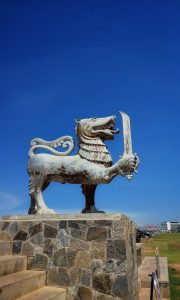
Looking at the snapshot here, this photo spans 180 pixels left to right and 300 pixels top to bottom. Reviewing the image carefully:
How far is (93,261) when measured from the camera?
5.66m

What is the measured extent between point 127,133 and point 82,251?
7.67 ft

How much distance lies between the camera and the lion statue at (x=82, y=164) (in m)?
6.32

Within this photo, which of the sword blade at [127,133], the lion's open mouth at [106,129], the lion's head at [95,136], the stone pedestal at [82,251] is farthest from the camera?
the lion's open mouth at [106,129]

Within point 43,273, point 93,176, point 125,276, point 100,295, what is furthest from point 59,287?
point 93,176

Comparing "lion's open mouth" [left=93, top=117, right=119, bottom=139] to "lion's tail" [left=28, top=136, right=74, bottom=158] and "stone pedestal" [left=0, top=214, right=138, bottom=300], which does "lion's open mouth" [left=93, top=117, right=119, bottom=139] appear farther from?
"stone pedestal" [left=0, top=214, right=138, bottom=300]

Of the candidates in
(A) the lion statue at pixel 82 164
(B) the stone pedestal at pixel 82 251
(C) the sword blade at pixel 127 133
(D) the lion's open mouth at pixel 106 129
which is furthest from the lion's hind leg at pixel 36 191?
(C) the sword blade at pixel 127 133

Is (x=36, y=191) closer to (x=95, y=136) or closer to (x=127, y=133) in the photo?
(x=95, y=136)

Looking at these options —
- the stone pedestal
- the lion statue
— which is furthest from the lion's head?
the stone pedestal

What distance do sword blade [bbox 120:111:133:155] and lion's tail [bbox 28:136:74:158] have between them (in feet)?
3.70

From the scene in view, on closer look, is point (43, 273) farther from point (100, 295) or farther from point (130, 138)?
point (130, 138)

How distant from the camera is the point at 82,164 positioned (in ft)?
21.1

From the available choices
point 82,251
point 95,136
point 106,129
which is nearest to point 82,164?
point 95,136

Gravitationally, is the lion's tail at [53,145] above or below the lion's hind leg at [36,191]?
above

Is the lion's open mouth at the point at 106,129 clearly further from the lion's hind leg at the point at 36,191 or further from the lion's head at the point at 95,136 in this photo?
the lion's hind leg at the point at 36,191
